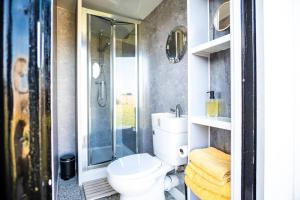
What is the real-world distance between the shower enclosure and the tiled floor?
16cm

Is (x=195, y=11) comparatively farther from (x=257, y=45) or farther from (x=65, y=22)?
(x=65, y=22)

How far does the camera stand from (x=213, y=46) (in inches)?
43.3

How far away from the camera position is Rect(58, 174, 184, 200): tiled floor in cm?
172

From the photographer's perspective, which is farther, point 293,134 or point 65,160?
point 65,160

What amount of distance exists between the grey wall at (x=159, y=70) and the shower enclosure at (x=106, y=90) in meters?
0.13

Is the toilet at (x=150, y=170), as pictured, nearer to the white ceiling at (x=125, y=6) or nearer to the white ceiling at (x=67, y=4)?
the white ceiling at (x=125, y=6)

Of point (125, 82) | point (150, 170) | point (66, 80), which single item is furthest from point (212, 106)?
point (66, 80)

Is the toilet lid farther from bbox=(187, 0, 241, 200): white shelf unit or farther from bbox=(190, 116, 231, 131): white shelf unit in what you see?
bbox=(190, 116, 231, 131): white shelf unit

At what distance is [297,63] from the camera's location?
794 millimetres

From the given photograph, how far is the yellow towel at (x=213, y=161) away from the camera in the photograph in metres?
0.95

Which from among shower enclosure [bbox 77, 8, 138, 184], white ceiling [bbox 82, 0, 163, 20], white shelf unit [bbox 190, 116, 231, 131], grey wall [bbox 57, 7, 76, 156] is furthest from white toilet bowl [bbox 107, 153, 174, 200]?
white ceiling [bbox 82, 0, 163, 20]

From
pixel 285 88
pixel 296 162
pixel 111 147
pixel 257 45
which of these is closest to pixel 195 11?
pixel 257 45

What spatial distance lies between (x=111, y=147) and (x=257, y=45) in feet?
7.24

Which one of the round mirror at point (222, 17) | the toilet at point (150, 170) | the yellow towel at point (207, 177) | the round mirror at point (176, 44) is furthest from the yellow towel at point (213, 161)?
the round mirror at point (176, 44)
